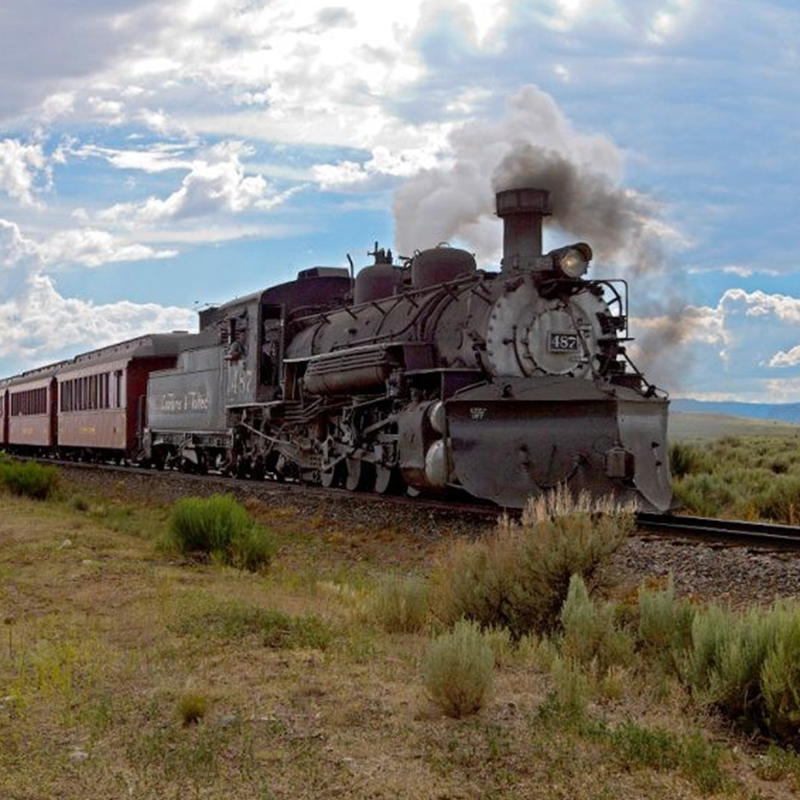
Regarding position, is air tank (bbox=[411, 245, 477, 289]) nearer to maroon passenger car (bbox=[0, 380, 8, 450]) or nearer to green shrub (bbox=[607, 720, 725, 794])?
green shrub (bbox=[607, 720, 725, 794])

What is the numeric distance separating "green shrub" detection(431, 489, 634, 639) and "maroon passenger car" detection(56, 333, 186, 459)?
21.1 m

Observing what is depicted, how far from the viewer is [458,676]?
209 inches

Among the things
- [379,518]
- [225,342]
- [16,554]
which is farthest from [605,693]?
[225,342]

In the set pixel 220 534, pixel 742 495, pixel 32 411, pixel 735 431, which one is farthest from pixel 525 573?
pixel 735 431

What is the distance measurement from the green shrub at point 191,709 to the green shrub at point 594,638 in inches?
85.8

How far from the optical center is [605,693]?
5.71m

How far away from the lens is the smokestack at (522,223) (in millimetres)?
13984

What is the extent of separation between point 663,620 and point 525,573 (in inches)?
44.3

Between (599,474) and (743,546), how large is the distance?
2280mm

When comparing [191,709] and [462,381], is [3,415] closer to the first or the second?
[462,381]

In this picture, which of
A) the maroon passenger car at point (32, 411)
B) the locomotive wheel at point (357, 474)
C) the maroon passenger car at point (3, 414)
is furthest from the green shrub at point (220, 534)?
the maroon passenger car at point (3, 414)

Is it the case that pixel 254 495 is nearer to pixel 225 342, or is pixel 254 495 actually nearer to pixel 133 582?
pixel 225 342

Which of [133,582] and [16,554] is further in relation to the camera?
[16,554]

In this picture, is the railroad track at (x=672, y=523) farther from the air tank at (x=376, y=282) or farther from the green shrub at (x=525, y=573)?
the air tank at (x=376, y=282)
